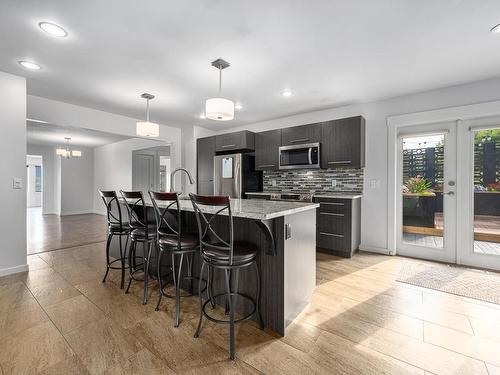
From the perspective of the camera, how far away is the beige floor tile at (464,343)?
1.55 metres

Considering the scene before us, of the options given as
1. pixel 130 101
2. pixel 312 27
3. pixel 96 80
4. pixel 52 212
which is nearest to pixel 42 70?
pixel 96 80

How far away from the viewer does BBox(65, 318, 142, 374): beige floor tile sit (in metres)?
1.48

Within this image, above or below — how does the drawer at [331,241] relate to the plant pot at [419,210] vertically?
below

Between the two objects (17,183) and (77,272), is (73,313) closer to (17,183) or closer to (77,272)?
(77,272)

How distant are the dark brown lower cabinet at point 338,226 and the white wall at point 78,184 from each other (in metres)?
8.35

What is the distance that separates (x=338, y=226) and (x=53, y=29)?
377 cm

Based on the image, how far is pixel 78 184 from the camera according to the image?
8.41m

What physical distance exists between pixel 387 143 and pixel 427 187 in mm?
833

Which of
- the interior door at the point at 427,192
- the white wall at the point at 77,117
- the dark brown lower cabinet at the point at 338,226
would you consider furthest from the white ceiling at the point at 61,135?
the interior door at the point at 427,192

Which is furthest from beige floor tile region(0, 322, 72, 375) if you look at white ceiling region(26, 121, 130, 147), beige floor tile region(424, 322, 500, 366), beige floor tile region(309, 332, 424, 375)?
white ceiling region(26, 121, 130, 147)

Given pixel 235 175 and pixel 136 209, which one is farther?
pixel 235 175

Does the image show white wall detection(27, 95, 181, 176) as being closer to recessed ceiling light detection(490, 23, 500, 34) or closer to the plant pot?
the plant pot

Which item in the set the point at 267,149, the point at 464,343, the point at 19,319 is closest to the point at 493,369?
the point at 464,343

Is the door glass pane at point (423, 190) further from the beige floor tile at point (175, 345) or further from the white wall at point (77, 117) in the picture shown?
the white wall at point (77, 117)
